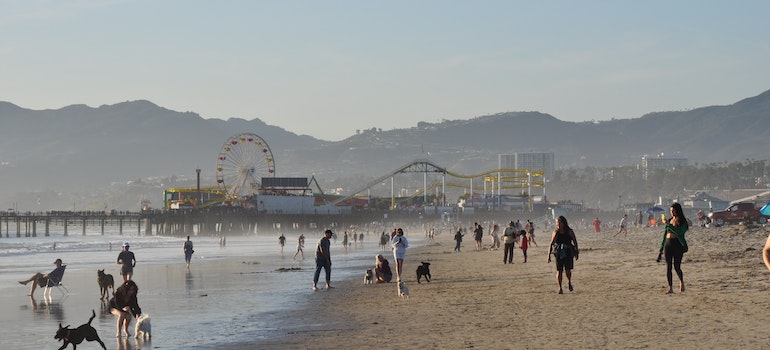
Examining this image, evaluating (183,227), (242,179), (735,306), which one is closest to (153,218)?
(183,227)

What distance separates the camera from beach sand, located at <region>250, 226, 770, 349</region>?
42.9 ft

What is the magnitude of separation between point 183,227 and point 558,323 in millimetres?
127660

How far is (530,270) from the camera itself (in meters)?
28.3

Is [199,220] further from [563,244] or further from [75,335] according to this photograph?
[75,335]

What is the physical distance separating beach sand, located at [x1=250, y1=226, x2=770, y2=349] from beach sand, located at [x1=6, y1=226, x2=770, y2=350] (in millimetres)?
25

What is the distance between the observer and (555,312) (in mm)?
16266

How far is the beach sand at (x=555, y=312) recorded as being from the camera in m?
13.1

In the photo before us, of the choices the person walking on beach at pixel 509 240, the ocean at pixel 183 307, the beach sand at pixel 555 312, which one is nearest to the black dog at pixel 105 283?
the ocean at pixel 183 307

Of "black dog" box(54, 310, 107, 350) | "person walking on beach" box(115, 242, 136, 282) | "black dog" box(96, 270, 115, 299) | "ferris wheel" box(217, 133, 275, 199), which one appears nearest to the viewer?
"black dog" box(54, 310, 107, 350)

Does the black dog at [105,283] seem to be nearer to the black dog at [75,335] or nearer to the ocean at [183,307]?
the ocean at [183,307]

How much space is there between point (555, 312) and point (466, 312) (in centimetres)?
175

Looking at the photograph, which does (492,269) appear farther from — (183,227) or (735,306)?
(183,227)

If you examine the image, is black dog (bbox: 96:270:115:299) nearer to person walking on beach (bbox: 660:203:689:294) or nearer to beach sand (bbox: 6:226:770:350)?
beach sand (bbox: 6:226:770:350)

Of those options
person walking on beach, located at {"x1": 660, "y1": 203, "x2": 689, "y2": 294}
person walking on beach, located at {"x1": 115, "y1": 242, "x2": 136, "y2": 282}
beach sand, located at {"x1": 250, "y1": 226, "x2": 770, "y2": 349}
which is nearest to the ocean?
person walking on beach, located at {"x1": 115, "y1": 242, "x2": 136, "y2": 282}
